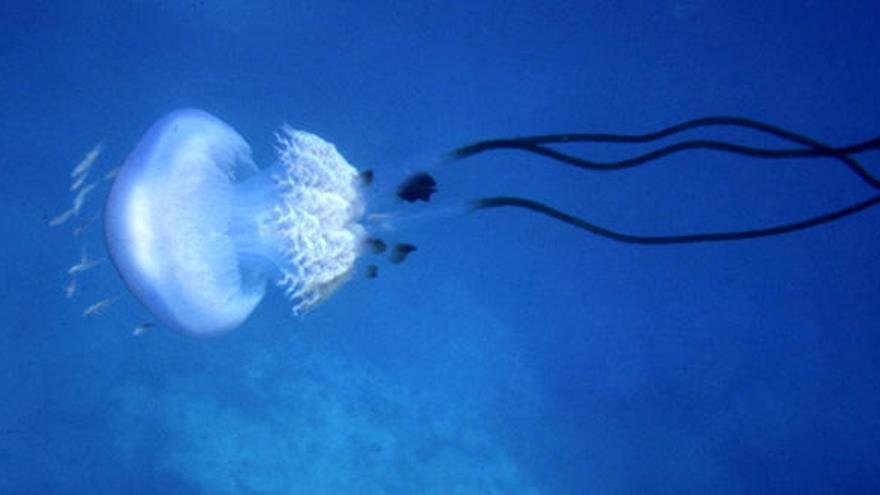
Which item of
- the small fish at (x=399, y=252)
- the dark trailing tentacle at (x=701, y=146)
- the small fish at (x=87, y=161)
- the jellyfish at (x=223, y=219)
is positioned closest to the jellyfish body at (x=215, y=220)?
the jellyfish at (x=223, y=219)

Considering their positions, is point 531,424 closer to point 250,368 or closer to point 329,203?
point 250,368

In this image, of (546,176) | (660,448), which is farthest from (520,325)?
(660,448)

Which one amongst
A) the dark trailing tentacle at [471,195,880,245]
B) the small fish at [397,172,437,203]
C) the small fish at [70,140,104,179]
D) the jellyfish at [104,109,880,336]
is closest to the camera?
the dark trailing tentacle at [471,195,880,245]

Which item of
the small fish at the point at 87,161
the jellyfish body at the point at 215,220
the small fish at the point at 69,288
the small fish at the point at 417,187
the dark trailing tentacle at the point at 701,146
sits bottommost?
the jellyfish body at the point at 215,220

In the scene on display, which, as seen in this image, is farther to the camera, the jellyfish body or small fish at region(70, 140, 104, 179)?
small fish at region(70, 140, 104, 179)

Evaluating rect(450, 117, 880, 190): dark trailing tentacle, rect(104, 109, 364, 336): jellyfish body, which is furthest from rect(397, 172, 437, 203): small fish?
rect(104, 109, 364, 336): jellyfish body

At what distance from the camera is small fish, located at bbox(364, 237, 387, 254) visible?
10.3 feet

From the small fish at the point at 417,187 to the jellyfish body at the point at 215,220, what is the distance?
12.0 inches

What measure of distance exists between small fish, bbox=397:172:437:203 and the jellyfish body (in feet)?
1.00

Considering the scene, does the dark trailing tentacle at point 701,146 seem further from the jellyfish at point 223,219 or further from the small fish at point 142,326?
the small fish at point 142,326

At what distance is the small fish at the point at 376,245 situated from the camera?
3131 mm

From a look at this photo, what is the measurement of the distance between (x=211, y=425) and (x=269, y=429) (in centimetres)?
50

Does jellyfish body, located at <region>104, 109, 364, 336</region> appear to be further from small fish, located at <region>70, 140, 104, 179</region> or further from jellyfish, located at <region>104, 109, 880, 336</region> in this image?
small fish, located at <region>70, 140, 104, 179</region>

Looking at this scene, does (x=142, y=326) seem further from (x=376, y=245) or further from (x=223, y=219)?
(x=376, y=245)
